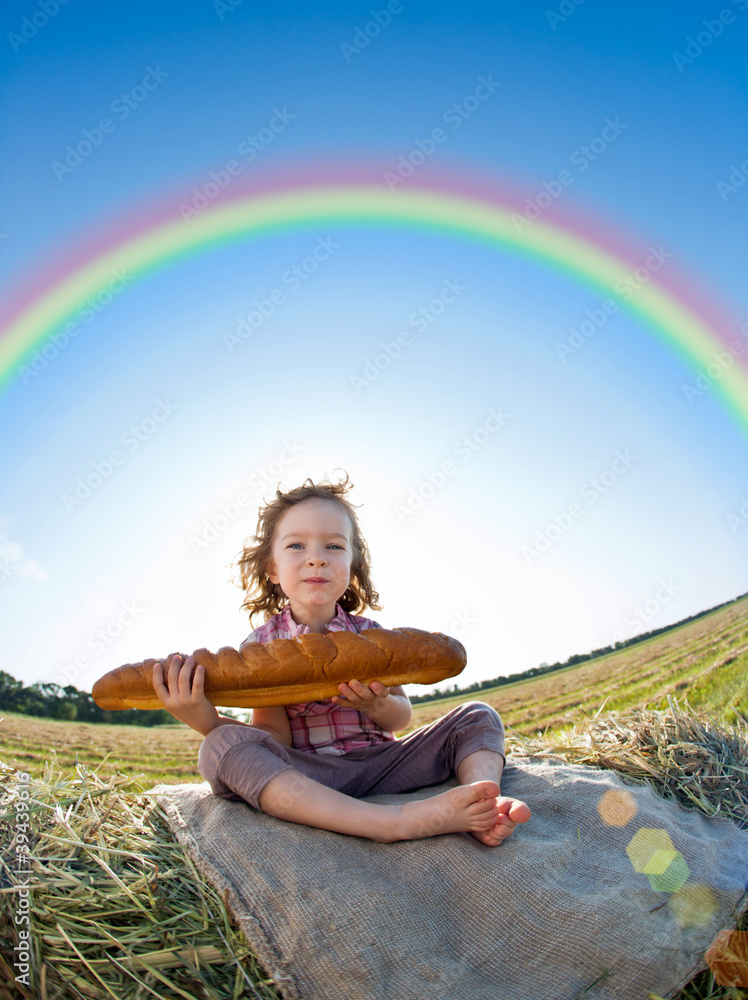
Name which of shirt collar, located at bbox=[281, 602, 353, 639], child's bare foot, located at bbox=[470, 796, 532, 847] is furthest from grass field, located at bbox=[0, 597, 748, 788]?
child's bare foot, located at bbox=[470, 796, 532, 847]

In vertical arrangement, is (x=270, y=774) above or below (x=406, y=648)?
below

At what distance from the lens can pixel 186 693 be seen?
3283mm

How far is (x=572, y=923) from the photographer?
2.23 metres

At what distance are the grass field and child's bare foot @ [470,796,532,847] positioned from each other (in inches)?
79.8

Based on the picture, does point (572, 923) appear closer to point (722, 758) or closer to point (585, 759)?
point (585, 759)

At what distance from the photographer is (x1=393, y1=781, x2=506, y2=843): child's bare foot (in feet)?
8.66

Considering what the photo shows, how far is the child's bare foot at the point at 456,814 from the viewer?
264 centimetres

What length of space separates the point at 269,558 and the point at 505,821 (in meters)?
2.87

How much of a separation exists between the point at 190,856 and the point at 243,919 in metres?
0.51

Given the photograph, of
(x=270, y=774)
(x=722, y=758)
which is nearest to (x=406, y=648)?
(x=270, y=774)

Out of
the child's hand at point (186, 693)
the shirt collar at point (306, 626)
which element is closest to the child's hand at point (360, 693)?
the child's hand at point (186, 693)

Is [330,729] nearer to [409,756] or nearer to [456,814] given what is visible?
[409,756]

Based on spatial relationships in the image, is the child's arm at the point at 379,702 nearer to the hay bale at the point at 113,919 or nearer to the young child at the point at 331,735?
the young child at the point at 331,735

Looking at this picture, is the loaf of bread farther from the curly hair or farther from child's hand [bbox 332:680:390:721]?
the curly hair
